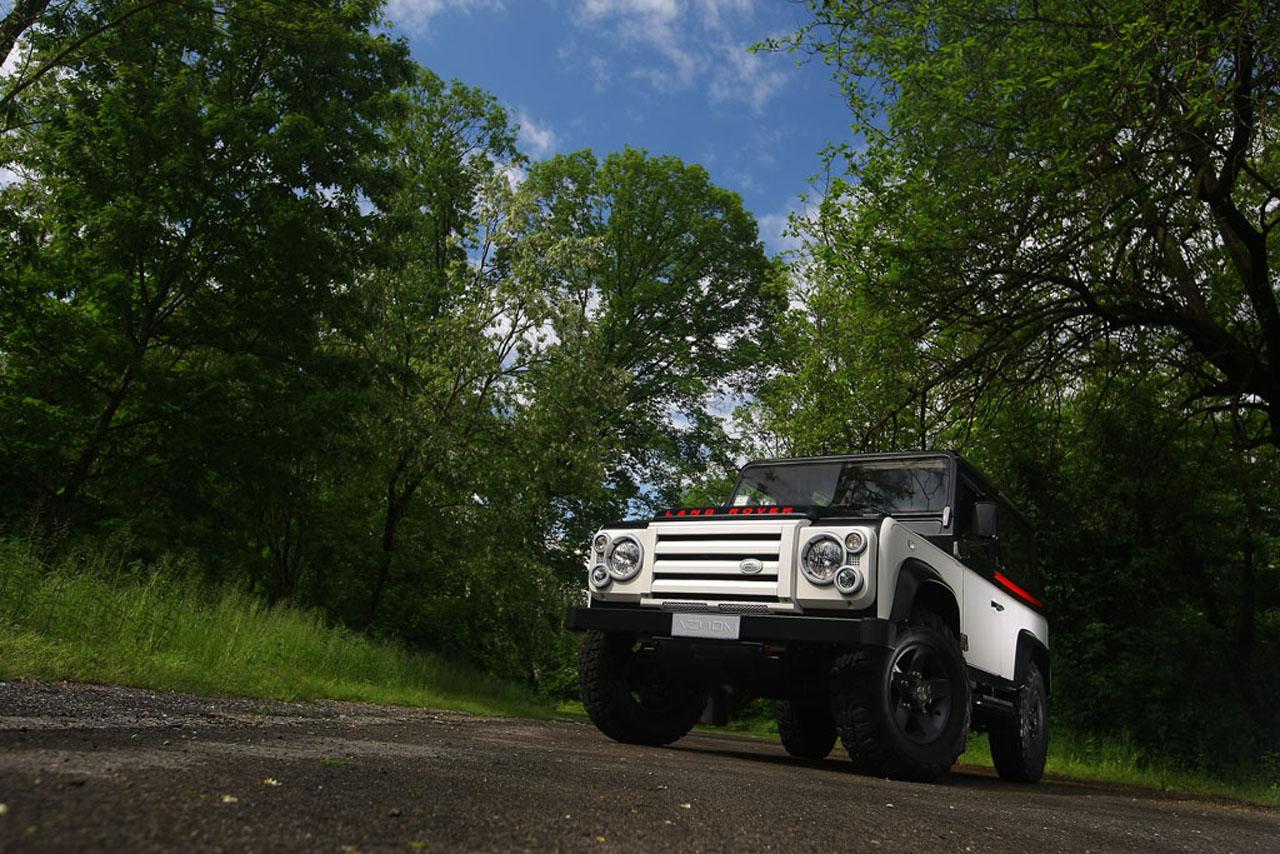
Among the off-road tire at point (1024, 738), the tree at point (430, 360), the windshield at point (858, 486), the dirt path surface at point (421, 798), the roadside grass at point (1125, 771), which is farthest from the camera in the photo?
the tree at point (430, 360)

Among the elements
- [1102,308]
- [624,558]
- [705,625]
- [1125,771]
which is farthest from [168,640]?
[1125,771]

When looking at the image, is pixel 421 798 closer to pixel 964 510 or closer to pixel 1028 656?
pixel 964 510

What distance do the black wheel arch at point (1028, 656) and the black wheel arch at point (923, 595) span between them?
6.73 ft

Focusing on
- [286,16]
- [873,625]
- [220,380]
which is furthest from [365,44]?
[873,625]

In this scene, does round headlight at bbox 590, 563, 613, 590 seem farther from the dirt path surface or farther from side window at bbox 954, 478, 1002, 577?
side window at bbox 954, 478, 1002, 577

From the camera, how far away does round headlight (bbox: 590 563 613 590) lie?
7188 millimetres

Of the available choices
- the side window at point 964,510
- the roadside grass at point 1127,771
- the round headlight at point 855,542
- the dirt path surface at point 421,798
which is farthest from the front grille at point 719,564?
the roadside grass at point 1127,771

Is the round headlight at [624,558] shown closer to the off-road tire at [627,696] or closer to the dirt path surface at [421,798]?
the off-road tire at [627,696]

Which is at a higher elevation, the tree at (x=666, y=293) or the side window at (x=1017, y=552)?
the tree at (x=666, y=293)

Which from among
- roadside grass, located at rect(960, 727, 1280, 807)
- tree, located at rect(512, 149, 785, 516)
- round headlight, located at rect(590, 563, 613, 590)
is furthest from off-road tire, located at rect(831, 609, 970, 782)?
tree, located at rect(512, 149, 785, 516)

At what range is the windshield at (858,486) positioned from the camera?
25.5 feet

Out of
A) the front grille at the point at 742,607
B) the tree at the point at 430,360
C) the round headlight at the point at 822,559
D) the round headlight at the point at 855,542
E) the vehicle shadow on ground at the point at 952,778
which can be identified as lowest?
the vehicle shadow on ground at the point at 952,778

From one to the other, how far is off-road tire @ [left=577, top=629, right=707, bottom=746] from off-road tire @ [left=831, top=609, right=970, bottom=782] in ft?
5.00

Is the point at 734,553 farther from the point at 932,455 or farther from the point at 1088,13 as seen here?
the point at 1088,13
